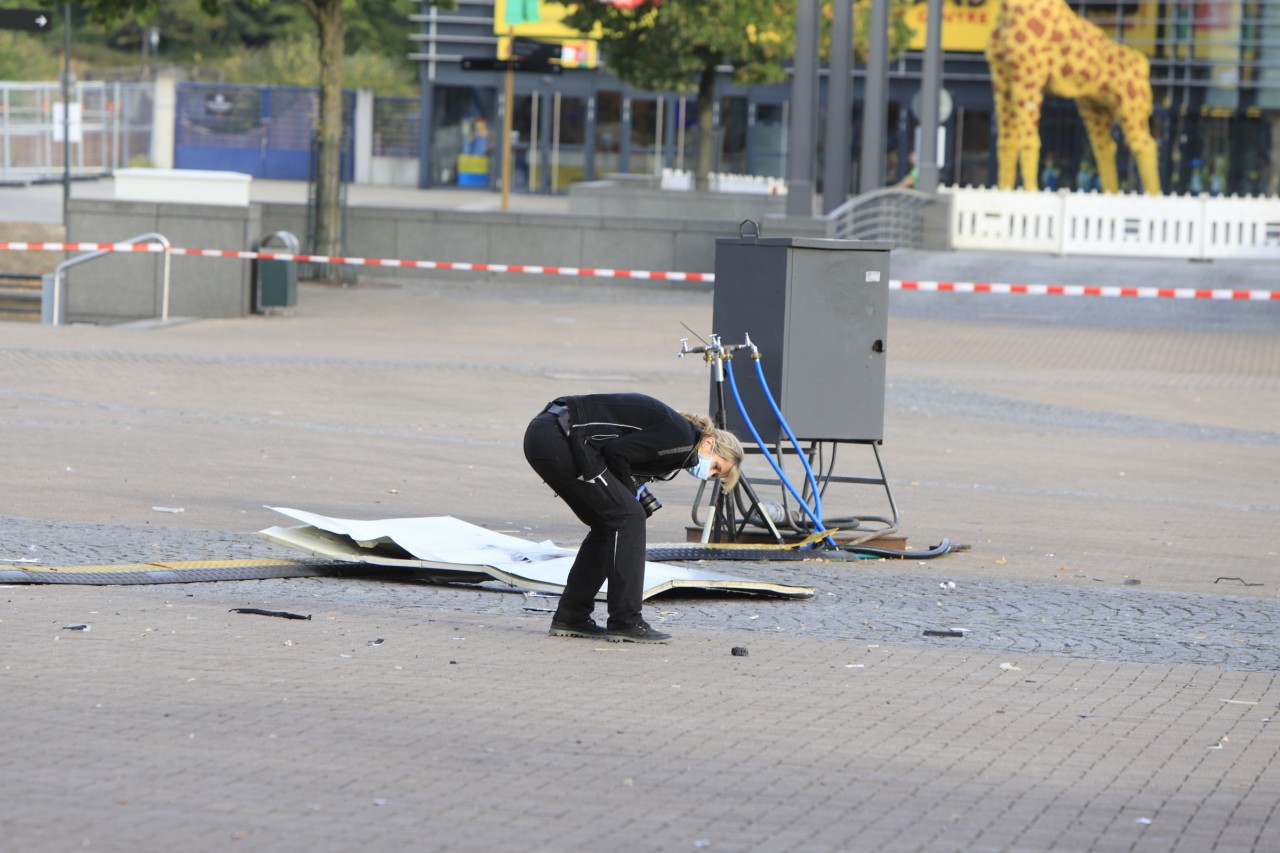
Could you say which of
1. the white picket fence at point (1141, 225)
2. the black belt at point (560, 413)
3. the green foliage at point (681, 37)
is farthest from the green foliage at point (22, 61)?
the black belt at point (560, 413)

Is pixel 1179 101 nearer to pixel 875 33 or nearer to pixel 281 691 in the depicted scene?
pixel 875 33

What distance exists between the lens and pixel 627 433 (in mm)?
7363

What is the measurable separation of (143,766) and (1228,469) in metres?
10.6

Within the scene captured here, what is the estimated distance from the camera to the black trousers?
24.2 feet

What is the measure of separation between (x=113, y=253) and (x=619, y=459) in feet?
52.9

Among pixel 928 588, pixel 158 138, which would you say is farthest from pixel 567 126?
pixel 928 588

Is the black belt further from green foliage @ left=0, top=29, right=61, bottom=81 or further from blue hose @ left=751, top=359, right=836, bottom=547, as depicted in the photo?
green foliage @ left=0, top=29, right=61, bottom=81

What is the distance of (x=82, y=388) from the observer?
1582 cm

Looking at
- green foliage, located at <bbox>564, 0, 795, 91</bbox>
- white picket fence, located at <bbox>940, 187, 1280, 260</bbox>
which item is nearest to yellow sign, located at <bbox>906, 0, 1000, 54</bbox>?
green foliage, located at <bbox>564, 0, 795, 91</bbox>

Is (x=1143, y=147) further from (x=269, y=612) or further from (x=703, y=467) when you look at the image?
(x=269, y=612)

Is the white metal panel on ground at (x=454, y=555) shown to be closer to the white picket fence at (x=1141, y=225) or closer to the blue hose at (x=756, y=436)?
the blue hose at (x=756, y=436)

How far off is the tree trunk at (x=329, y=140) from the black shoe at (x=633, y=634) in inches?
801

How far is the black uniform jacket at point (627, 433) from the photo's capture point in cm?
734

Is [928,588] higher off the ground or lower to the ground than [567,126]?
lower
